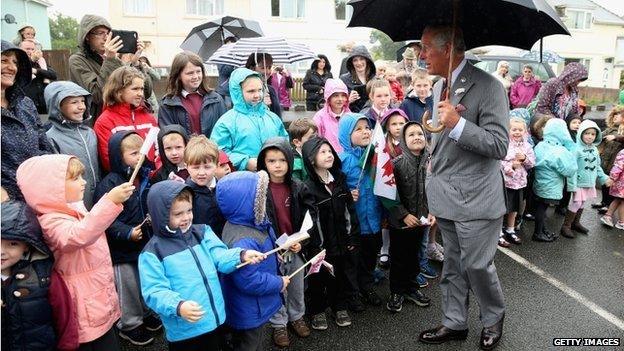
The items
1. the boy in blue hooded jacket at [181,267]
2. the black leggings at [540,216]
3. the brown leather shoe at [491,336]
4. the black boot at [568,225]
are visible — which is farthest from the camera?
the black boot at [568,225]

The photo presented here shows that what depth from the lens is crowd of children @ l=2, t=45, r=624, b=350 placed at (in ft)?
7.47

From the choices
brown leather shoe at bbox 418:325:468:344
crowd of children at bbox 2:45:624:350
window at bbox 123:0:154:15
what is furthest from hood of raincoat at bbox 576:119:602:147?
window at bbox 123:0:154:15

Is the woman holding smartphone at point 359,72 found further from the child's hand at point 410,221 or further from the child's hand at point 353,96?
the child's hand at point 410,221

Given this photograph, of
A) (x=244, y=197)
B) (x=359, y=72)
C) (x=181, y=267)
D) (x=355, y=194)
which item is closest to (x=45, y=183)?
(x=181, y=267)

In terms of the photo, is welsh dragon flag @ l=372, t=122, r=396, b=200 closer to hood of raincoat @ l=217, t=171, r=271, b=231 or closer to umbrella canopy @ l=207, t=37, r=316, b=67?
hood of raincoat @ l=217, t=171, r=271, b=231

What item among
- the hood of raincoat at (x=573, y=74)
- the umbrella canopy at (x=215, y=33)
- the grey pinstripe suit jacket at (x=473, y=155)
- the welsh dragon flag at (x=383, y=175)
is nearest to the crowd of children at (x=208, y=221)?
the welsh dragon flag at (x=383, y=175)

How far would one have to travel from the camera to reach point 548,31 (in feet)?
9.36

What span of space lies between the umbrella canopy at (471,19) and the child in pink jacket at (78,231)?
86.2 inches

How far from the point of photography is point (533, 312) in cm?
386

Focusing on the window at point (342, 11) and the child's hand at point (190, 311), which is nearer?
the child's hand at point (190, 311)

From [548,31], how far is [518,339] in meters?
2.30

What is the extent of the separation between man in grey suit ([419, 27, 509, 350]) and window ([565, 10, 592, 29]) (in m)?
36.0

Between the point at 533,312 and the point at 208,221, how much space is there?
2.92 meters

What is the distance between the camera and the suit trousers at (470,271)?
10.5 ft
